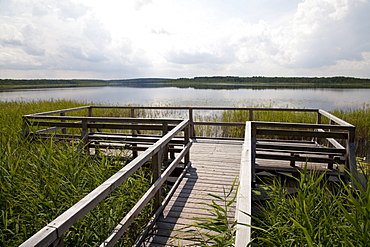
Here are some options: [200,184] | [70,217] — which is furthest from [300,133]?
[70,217]

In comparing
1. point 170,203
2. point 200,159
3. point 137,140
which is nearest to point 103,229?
point 170,203

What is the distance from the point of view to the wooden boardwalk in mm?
3016

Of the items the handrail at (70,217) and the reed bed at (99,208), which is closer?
the handrail at (70,217)

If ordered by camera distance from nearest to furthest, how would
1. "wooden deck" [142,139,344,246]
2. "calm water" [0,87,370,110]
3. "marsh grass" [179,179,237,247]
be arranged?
1. "marsh grass" [179,179,237,247]
2. "wooden deck" [142,139,344,246]
3. "calm water" [0,87,370,110]

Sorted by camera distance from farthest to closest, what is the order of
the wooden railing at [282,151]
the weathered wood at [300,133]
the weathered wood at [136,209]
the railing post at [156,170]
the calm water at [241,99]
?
the calm water at [241,99] < the weathered wood at [300,133] < the railing post at [156,170] < the weathered wood at [136,209] < the wooden railing at [282,151]

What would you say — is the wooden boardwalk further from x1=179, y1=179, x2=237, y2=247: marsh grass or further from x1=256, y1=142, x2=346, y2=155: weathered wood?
x1=256, y1=142, x2=346, y2=155: weathered wood

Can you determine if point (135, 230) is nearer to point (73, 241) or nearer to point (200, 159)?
point (73, 241)

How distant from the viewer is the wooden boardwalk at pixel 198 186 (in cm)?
302

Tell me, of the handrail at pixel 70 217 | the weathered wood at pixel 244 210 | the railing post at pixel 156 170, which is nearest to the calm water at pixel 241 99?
the railing post at pixel 156 170

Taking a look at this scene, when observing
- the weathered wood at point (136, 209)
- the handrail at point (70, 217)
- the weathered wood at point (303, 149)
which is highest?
the handrail at point (70, 217)

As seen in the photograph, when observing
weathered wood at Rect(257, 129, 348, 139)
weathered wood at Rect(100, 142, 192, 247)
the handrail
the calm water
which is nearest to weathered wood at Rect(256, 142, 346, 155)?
weathered wood at Rect(257, 129, 348, 139)

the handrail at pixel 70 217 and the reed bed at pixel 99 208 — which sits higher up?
the handrail at pixel 70 217

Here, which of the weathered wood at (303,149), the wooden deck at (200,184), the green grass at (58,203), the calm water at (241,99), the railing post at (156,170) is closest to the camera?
the green grass at (58,203)

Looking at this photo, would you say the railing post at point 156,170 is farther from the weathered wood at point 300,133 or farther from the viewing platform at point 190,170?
the weathered wood at point 300,133
